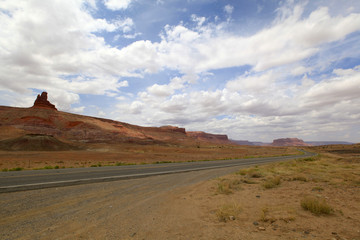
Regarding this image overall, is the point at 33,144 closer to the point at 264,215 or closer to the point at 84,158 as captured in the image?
the point at 84,158

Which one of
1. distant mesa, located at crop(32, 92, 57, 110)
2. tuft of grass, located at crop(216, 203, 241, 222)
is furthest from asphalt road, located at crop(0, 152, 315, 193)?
distant mesa, located at crop(32, 92, 57, 110)

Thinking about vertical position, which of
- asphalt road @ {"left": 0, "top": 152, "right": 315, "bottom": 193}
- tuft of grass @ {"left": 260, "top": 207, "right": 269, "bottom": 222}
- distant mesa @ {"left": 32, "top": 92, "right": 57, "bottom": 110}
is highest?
distant mesa @ {"left": 32, "top": 92, "right": 57, "bottom": 110}

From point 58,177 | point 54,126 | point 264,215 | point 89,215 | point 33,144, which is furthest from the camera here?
point 54,126

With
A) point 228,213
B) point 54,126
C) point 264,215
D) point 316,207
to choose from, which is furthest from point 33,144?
point 316,207

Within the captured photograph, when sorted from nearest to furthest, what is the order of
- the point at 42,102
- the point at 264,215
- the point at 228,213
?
the point at 264,215 → the point at 228,213 → the point at 42,102

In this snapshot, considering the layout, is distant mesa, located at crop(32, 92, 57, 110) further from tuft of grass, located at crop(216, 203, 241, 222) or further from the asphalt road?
tuft of grass, located at crop(216, 203, 241, 222)

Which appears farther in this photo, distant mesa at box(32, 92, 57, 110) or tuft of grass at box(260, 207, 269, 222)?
distant mesa at box(32, 92, 57, 110)

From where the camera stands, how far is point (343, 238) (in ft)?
12.9

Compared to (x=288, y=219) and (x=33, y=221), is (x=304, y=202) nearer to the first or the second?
(x=288, y=219)

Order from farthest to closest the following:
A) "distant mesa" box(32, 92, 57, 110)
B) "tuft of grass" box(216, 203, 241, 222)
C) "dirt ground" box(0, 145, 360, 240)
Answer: "distant mesa" box(32, 92, 57, 110) → "tuft of grass" box(216, 203, 241, 222) → "dirt ground" box(0, 145, 360, 240)

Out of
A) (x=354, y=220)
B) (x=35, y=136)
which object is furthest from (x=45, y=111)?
(x=354, y=220)

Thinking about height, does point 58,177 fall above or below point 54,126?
below

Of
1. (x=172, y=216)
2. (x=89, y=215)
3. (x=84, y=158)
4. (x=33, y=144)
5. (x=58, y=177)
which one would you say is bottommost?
(x=172, y=216)

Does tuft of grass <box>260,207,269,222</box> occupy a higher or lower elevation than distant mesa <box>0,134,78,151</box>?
lower
